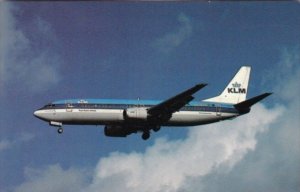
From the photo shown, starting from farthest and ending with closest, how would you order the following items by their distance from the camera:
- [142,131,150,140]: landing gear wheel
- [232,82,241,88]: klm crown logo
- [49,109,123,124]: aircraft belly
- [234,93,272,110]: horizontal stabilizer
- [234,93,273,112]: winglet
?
[232,82,241,88]: klm crown logo
[142,131,150,140]: landing gear wheel
[49,109,123,124]: aircraft belly
[234,93,273,112]: winglet
[234,93,272,110]: horizontal stabilizer

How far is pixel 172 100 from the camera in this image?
43.7 meters

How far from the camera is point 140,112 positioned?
4378 cm

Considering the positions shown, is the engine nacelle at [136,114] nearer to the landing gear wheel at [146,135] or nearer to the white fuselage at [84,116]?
the white fuselage at [84,116]

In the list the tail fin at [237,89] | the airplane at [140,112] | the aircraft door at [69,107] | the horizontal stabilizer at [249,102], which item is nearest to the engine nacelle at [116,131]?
the airplane at [140,112]

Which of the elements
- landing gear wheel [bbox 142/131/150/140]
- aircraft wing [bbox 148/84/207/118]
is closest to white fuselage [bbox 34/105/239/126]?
aircraft wing [bbox 148/84/207/118]

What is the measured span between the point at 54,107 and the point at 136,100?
227 inches

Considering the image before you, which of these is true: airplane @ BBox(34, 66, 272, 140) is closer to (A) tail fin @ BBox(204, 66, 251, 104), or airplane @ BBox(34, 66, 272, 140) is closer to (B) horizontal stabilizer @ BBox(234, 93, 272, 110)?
(B) horizontal stabilizer @ BBox(234, 93, 272, 110)

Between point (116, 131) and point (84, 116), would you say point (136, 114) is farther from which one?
point (116, 131)

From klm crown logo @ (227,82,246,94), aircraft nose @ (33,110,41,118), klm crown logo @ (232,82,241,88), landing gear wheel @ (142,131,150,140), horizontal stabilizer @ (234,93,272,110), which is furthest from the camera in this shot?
klm crown logo @ (232,82,241,88)

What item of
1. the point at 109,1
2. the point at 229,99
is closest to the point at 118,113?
the point at 229,99

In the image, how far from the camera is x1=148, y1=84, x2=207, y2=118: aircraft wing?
142ft

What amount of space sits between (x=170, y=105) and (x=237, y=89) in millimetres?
9613

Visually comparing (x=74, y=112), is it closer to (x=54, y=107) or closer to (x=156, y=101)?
(x=54, y=107)

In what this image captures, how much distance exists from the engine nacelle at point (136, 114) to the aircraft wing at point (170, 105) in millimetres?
405
